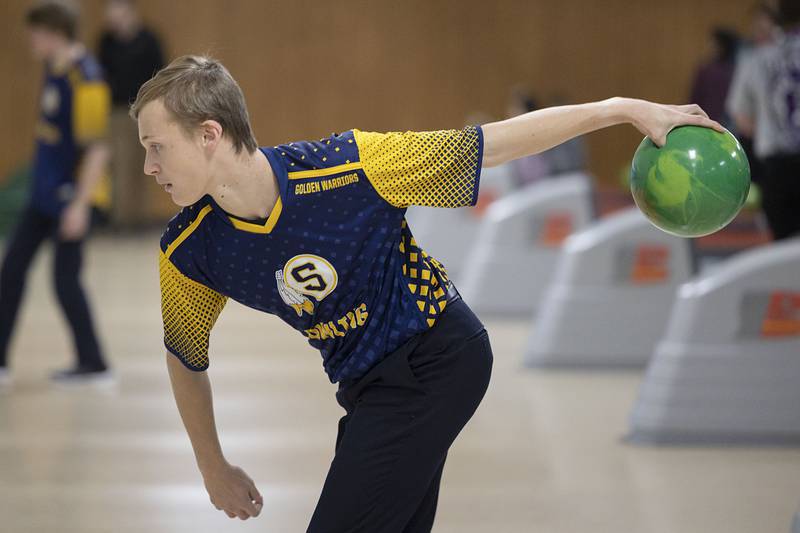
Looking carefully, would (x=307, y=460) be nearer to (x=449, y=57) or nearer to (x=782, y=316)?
(x=782, y=316)

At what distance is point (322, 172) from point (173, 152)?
0.28 meters

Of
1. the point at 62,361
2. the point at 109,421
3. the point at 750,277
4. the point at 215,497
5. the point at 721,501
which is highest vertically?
the point at 215,497

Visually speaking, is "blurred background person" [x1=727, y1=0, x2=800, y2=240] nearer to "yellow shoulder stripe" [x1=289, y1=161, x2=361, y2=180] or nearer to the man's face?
"yellow shoulder stripe" [x1=289, y1=161, x2=361, y2=180]

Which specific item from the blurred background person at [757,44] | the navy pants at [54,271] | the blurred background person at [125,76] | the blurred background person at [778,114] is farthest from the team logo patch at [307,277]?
the blurred background person at [125,76]

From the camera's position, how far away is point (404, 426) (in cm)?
219

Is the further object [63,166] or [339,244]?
[63,166]

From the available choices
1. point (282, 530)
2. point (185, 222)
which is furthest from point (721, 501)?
point (185, 222)

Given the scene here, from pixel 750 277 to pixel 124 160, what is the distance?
8.91m

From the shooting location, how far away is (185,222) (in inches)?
86.7

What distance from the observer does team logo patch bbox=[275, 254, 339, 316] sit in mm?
2162

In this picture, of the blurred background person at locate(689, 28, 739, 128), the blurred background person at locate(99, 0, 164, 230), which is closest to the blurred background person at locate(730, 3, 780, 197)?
the blurred background person at locate(689, 28, 739, 128)

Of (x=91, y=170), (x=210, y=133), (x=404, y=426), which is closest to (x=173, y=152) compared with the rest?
(x=210, y=133)

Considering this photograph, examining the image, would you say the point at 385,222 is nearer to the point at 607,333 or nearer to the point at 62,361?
the point at 607,333

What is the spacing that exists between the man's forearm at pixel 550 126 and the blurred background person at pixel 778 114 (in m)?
2.61
